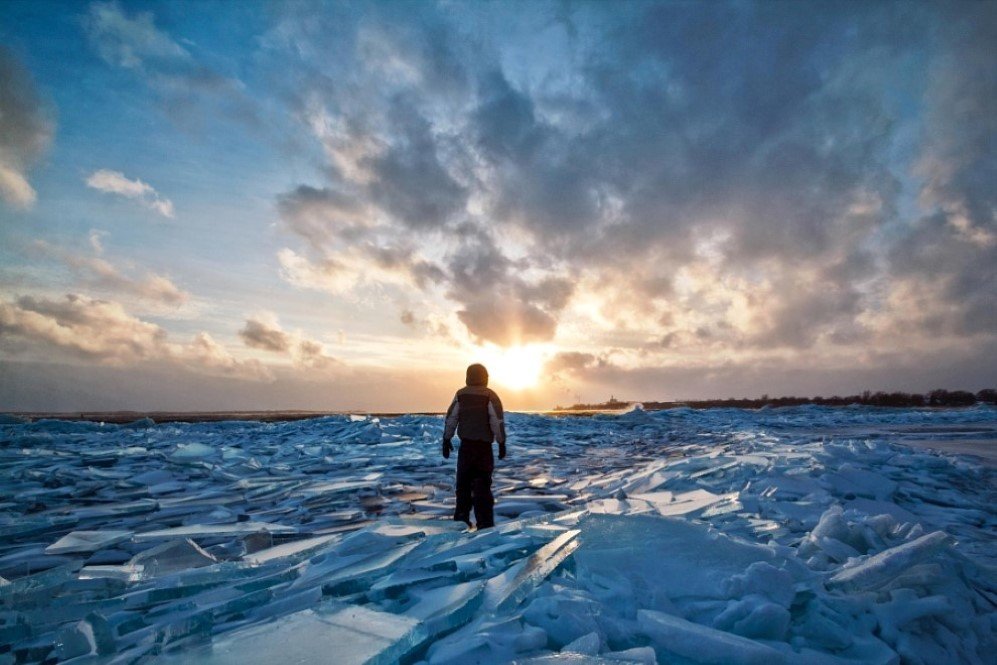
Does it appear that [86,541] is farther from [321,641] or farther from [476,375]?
[476,375]

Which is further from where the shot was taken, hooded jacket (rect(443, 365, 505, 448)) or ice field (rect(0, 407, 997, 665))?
hooded jacket (rect(443, 365, 505, 448))

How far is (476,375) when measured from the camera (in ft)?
16.0

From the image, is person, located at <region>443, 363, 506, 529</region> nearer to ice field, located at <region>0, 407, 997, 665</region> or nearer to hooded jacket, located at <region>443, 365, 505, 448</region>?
hooded jacket, located at <region>443, 365, 505, 448</region>

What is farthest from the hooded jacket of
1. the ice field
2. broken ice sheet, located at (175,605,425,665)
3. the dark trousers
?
broken ice sheet, located at (175,605,425,665)

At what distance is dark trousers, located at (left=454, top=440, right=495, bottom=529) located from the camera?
15.0 ft

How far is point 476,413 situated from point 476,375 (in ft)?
1.29

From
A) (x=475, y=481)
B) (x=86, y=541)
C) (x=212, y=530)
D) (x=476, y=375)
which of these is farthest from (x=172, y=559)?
(x=476, y=375)

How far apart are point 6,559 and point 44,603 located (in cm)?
174

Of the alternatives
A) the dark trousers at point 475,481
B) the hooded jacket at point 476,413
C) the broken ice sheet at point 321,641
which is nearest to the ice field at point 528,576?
the broken ice sheet at point 321,641

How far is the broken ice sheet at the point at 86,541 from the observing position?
383 centimetres

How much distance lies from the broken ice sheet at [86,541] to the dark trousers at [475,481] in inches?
116

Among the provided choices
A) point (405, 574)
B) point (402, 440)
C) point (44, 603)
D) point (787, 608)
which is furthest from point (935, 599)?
A: point (402, 440)

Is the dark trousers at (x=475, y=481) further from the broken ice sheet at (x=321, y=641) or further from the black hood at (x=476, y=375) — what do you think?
the broken ice sheet at (x=321, y=641)

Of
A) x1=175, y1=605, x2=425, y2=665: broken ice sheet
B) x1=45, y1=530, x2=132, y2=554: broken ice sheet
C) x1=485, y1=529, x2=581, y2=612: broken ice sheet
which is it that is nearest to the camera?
x1=175, y1=605, x2=425, y2=665: broken ice sheet
